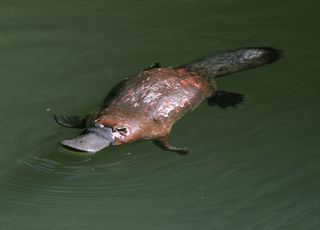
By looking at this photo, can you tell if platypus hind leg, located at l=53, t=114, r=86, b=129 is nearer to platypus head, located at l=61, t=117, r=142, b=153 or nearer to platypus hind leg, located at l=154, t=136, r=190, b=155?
platypus head, located at l=61, t=117, r=142, b=153

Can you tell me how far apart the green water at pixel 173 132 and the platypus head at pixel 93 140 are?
15cm

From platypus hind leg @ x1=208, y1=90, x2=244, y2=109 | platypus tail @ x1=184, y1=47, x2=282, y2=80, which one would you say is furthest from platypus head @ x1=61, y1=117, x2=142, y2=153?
platypus tail @ x1=184, y1=47, x2=282, y2=80

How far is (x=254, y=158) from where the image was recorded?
3617mm

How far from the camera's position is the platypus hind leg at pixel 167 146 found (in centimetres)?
353

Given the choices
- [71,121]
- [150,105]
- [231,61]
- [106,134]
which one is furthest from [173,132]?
[231,61]

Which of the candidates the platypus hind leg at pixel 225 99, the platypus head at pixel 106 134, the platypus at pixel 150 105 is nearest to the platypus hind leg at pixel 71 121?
the platypus at pixel 150 105

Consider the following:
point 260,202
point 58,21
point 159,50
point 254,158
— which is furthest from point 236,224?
point 58,21

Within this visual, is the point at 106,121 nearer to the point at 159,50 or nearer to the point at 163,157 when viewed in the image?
the point at 163,157

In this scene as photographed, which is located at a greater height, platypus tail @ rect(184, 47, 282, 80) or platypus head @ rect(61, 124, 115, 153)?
platypus tail @ rect(184, 47, 282, 80)

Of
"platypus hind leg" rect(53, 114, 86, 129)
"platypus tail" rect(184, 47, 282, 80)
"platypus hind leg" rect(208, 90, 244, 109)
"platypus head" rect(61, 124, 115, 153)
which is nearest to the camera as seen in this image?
"platypus head" rect(61, 124, 115, 153)

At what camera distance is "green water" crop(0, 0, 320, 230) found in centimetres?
325

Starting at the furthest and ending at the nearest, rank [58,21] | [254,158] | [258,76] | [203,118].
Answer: [58,21] → [258,76] → [203,118] → [254,158]

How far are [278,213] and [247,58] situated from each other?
141 centimetres

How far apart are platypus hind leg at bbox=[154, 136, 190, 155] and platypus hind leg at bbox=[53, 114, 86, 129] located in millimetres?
431
